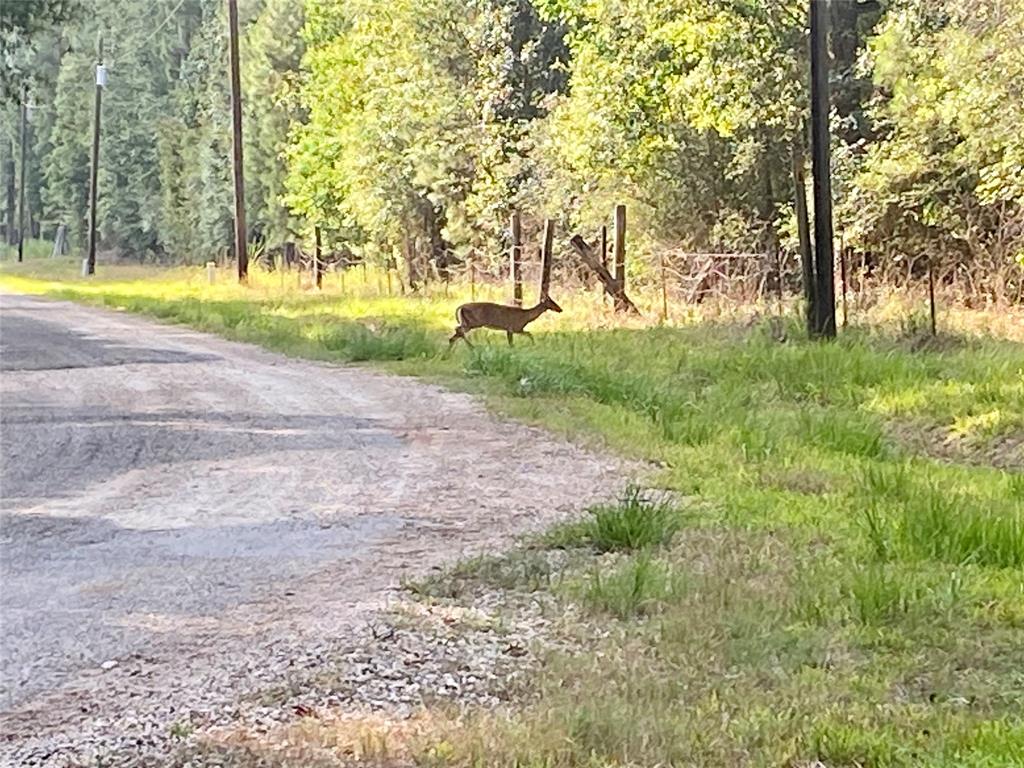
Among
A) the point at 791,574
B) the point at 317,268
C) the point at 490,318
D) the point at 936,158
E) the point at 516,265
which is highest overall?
the point at 936,158

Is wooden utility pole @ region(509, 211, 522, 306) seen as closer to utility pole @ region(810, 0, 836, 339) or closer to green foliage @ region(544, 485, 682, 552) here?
utility pole @ region(810, 0, 836, 339)

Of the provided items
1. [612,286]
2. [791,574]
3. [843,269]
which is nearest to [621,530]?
Answer: [791,574]

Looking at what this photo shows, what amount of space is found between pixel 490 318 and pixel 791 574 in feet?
37.7

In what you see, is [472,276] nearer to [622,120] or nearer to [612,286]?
[622,120]

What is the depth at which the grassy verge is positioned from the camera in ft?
13.5

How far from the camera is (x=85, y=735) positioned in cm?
419

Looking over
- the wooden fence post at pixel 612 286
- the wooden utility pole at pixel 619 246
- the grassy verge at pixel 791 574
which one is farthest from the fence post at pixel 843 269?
the grassy verge at pixel 791 574

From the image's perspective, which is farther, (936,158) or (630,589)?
(936,158)

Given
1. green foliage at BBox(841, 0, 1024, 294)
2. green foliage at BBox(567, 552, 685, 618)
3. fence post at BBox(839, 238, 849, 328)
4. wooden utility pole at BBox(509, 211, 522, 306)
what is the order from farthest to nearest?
wooden utility pole at BBox(509, 211, 522, 306) < fence post at BBox(839, 238, 849, 328) < green foliage at BBox(841, 0, 1024, 294) < green foliage at BBox(567, 552, 685, 618)

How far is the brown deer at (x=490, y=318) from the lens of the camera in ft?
56.0

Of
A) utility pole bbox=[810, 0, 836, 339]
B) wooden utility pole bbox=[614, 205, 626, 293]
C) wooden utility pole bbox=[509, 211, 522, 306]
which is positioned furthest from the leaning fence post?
utility pole bbox=[810, 0, 836, 339]

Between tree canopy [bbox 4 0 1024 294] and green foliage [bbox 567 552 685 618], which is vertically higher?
tree canopy [bbox 4 0 1024 294]

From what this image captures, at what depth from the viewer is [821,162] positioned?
52.2ft

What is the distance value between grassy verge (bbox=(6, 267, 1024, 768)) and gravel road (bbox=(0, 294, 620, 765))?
737mm
